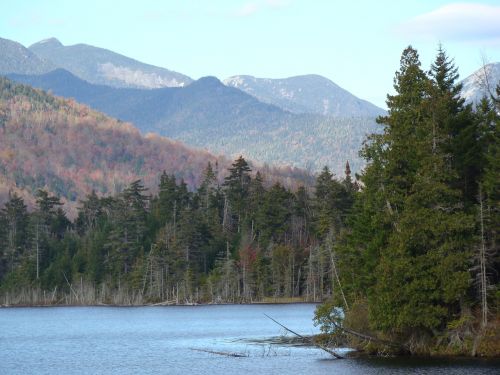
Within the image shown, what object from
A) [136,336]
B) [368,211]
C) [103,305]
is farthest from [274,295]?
[368,211]

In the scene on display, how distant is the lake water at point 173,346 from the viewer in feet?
171

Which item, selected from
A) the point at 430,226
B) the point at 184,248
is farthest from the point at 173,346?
the point at 184,248

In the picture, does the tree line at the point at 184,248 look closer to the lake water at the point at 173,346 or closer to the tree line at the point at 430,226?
the lake water at the point at 173,346

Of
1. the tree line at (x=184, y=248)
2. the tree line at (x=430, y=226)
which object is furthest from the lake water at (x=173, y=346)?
the tree line at (x=184, y=248)

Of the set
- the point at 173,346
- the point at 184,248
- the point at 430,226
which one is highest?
the point at 184,248

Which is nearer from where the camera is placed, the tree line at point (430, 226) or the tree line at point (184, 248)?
the tree line at point (430, 226)

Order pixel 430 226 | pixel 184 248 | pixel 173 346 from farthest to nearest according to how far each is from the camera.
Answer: pixel 184 248
pixel 173 346
pixel 430 226

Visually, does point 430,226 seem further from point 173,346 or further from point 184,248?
point 184,248

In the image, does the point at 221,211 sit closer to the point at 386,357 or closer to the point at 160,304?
the point at 160,304

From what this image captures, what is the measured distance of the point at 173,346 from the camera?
69625 millimetres

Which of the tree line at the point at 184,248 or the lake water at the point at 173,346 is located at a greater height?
the tree line at the point at 184,248

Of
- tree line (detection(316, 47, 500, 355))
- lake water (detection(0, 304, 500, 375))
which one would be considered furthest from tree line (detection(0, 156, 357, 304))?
tree line (detection(316, 47, 500, 355))

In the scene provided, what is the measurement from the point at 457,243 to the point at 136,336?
36.7 meters

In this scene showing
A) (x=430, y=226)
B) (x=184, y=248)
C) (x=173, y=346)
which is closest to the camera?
(x=430, y=226)
